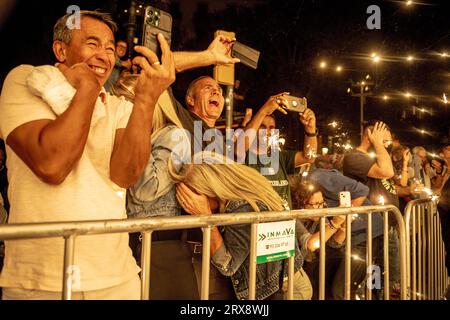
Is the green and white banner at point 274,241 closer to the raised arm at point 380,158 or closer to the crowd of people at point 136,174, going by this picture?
the crowd of people at point 136,174

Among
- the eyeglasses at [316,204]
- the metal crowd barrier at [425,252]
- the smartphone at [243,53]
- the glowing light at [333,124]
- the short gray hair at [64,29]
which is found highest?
the glowing light at [333,124]

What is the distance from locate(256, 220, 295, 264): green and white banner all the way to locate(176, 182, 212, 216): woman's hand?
1.44 ft

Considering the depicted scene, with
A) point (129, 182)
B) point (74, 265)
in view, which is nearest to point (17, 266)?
point (74, 265)

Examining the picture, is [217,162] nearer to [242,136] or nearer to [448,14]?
[242,136]

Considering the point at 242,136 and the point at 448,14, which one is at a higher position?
the point at 448,14

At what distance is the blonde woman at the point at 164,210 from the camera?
7.15 ft

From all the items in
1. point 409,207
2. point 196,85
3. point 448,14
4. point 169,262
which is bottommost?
point 169,262

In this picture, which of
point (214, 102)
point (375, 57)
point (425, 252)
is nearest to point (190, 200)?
point (214, 102)

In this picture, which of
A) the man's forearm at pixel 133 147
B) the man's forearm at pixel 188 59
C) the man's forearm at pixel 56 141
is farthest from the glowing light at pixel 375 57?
the man's forearm at pixel 56 141

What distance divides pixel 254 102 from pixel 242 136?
1168 cm

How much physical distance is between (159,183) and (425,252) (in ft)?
9.15

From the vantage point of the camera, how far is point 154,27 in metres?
1.96

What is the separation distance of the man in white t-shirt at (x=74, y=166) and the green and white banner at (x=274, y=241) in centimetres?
62

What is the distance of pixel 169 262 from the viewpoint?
2.25 meters
